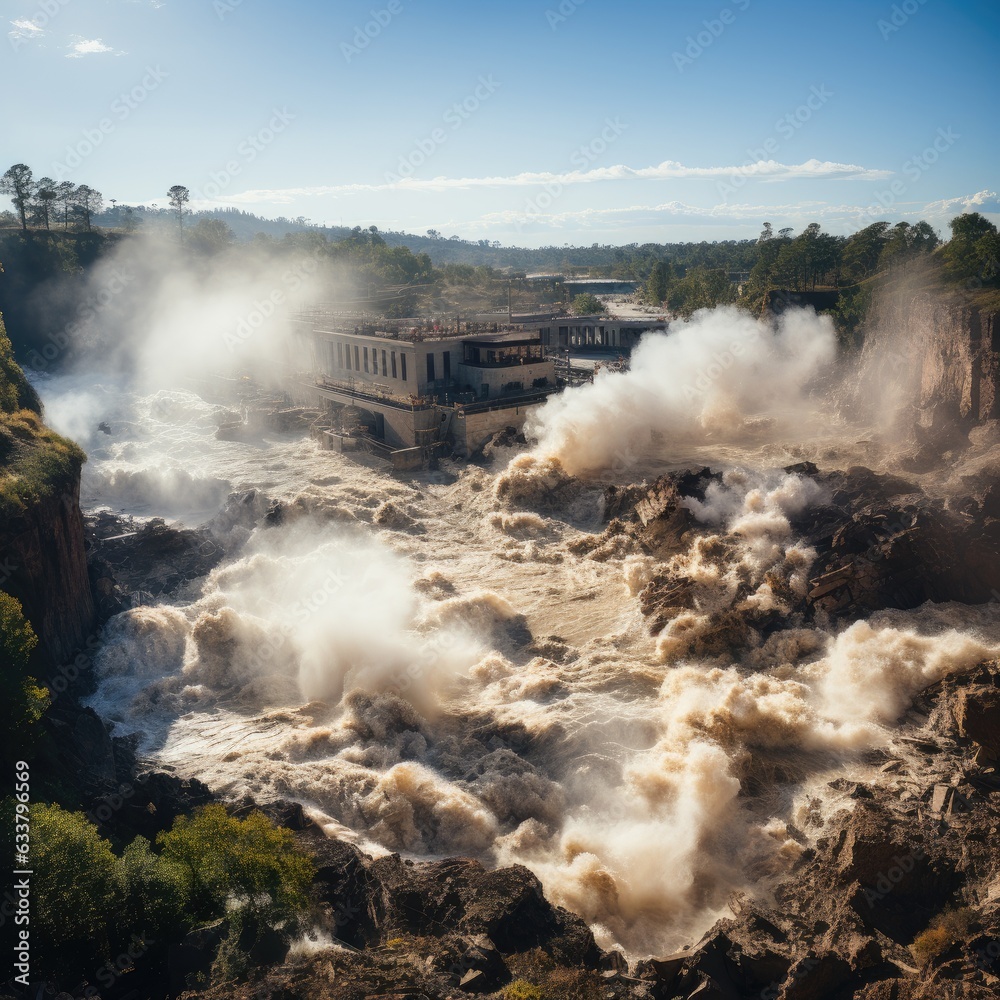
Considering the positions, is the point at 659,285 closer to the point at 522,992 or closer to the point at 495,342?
the point at 495,342

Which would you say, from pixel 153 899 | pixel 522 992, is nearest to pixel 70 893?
pixel 153 899

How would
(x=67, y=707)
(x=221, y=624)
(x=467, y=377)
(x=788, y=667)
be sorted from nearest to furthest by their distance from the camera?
(x=67, y=707) < (x=788, y=667) < (x=221, y=624) < (x=467, y=377)

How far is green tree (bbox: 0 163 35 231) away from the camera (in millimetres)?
100750

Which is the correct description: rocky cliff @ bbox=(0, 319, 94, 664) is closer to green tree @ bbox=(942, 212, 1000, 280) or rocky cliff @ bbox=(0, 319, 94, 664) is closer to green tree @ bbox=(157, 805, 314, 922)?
green tree @ bbox=(157, 805, 314, 922)

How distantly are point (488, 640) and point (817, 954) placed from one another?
16802mm

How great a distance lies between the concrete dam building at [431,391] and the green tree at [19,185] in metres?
69.5

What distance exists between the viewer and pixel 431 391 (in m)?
54.1

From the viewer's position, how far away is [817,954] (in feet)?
44.6

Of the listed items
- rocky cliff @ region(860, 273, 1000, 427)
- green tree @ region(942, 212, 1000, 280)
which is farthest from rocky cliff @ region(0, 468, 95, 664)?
green tree @ region(942, 212, 1000, 280)

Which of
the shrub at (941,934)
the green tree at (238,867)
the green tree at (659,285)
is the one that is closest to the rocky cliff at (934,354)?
the shrub at (941,934)

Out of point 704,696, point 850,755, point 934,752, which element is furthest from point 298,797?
point 934,752

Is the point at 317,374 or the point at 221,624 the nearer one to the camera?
the point at 221,624

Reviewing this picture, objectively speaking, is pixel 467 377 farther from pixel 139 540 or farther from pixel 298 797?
pixel 298 797

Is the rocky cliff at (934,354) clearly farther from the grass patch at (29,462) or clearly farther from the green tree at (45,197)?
the green tree at (45,197)
